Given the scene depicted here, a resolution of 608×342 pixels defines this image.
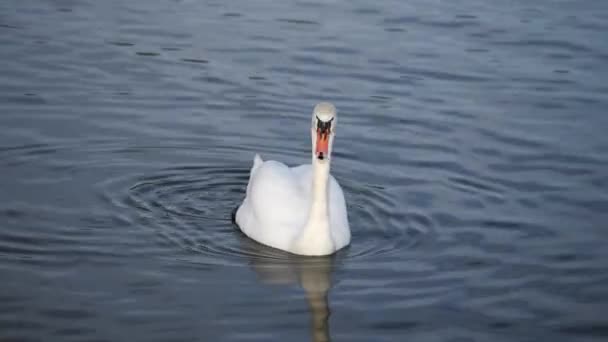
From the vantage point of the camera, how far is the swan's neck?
12023mm

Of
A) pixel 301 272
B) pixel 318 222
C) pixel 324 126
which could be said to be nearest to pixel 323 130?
pixel 324 126

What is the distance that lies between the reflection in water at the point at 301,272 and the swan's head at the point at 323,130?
0.91m

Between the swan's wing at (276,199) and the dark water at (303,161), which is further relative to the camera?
the swan's wing at (276,199)

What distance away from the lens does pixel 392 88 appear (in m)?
17.6

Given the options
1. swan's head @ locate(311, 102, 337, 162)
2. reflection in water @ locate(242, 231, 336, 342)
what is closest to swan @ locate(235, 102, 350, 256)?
swan's head @ locate(311, 102, 337, 162)

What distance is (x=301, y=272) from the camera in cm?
1171

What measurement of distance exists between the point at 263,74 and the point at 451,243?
20.8 ft

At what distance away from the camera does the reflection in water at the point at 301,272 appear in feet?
35.2

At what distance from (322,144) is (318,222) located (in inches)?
27.8

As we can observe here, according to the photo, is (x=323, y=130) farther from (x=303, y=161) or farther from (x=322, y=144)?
(x=303, y=161)

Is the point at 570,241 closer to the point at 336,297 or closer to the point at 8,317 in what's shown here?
the point at 336,297

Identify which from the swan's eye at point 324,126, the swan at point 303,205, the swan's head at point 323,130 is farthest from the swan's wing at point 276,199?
the swan's eye at point 324,126

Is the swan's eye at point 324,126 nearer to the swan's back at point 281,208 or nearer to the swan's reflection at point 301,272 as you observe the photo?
the swan's back at point 281,208

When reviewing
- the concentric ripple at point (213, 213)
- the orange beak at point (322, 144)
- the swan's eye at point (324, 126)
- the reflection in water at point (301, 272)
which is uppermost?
the swan's eye at point (324, 126)
